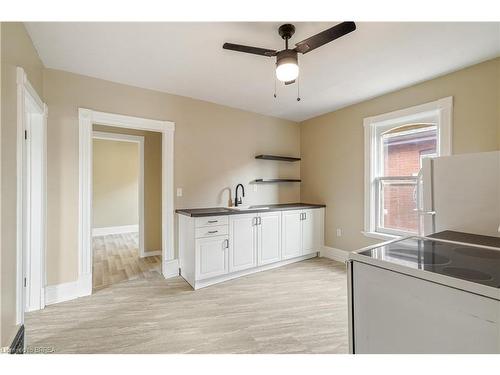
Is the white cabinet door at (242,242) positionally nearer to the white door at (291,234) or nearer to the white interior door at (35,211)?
the white door at (291,234)

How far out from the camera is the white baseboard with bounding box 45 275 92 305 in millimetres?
2482

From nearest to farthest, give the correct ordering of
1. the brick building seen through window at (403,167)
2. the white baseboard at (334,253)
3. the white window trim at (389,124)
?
1. the white window trim at (389,124)
2. the brick building seen through window at (403,167)
3. the white baseboard at (334,253)

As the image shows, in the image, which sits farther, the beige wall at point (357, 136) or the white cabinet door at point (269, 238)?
the white cabinet door at point (269, 238)

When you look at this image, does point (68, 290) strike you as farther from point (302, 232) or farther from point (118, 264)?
point (302, 232)

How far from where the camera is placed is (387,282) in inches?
42.6

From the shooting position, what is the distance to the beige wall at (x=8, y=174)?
147 centimetres

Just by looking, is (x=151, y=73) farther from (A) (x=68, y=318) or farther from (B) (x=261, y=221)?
(A) (x=68, y=318)

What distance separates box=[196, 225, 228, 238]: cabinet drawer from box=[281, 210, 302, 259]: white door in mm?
1003

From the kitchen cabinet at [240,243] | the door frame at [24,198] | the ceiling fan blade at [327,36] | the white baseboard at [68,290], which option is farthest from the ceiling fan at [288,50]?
the white baseboard at [68,290]

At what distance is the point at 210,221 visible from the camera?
2924 mm

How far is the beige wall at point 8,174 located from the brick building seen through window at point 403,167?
3.97 metres

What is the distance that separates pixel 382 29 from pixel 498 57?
1.42 m
